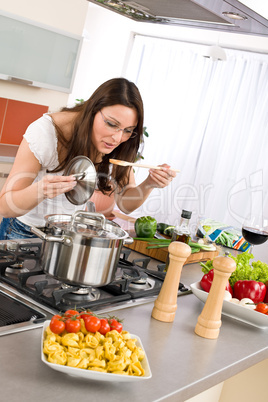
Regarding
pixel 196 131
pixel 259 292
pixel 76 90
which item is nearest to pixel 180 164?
pixel 196 131

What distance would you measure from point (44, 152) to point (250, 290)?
2.77 feet

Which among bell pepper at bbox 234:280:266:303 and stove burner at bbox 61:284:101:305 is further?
bell pepper at bbox 234:280:266:303

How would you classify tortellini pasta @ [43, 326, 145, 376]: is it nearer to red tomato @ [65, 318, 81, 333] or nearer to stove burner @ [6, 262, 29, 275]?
red tomato @ [65, 318, 81, 333]

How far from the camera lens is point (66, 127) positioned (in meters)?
1.97

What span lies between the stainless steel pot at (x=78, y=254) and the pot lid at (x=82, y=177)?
0.22 metres

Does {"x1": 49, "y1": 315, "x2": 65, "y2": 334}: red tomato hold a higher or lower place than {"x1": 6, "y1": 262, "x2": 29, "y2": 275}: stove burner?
higher

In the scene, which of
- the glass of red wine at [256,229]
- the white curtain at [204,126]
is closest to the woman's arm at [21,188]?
the glass of red wine at [256,229]

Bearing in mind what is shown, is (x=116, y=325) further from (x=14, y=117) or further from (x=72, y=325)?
(x=14, y=117)

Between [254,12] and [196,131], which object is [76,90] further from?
[254,12]

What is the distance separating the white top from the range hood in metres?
0.48

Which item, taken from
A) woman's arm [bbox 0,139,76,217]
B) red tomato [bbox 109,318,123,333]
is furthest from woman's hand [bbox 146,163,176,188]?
red tomato [bbox 109,318,123,333]

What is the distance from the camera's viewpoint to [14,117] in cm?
411

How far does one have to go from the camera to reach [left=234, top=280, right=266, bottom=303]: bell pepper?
162 cm

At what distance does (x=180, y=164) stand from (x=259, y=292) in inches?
175
